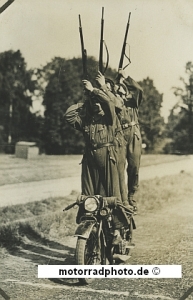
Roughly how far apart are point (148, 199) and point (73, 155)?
874 millimetres

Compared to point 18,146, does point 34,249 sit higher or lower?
lower

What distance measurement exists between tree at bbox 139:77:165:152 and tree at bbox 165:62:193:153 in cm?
11

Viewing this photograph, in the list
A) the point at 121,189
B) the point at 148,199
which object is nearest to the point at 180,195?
the point at 148,199

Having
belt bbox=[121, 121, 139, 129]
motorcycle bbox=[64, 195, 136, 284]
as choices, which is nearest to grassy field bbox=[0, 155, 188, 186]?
belt bbox=[121, 121, 139, 129]

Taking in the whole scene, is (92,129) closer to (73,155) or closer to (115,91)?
(115,91)

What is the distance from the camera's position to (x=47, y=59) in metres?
4.86

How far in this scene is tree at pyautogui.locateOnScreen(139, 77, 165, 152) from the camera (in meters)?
4.75

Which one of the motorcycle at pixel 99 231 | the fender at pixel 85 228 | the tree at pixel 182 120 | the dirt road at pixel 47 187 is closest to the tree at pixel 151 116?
the tree at pixel 182 120

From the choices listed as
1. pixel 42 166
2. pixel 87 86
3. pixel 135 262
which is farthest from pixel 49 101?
pixel 135 262

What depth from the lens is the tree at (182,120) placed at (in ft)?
15.7

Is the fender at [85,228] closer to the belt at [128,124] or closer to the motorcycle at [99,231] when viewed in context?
the motorcycle at [99,231]

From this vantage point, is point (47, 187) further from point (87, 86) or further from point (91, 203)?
point (87, 86)

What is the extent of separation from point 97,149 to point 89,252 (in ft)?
2.90

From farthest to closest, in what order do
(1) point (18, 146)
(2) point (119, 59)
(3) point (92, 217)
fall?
(1) point (18, 146)
(2) point (119, 59)
(3) point (92, 217)
